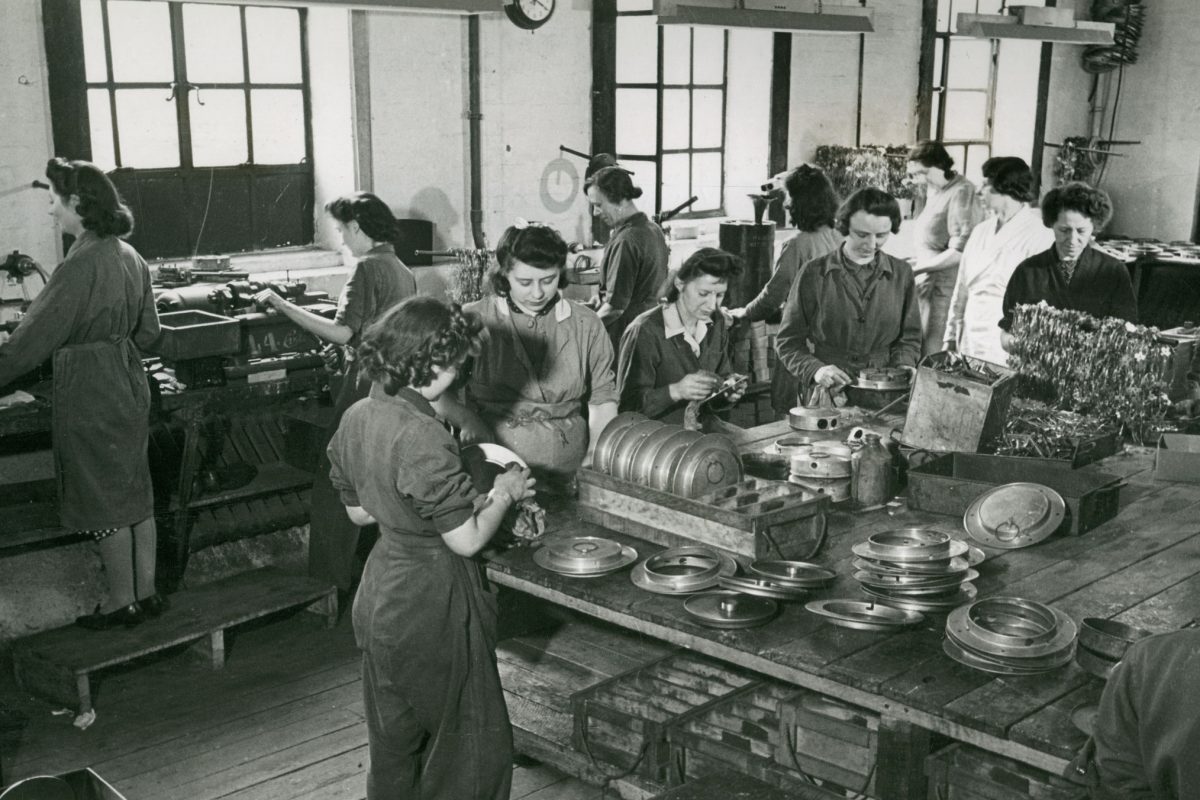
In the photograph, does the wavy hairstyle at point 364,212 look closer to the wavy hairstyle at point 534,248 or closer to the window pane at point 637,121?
the wavy hairstyle at point 534,248

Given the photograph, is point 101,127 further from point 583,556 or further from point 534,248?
point 583,556

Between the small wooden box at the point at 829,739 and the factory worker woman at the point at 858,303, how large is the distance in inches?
90.4

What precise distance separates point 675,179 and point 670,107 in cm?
55

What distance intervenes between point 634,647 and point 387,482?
1428mm

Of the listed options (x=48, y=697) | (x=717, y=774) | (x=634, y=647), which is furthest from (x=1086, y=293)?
(x=48, y=697)

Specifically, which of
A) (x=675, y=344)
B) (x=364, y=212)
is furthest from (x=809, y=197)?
(x=364, y=212)

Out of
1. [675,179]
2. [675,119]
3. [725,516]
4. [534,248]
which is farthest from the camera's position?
[675,179]

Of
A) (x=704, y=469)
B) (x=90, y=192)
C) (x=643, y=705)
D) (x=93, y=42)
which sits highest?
(x=93, y=42)

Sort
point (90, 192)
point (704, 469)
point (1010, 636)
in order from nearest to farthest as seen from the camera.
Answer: point (1010, 636)
point (704, 469)
point (90, 192)

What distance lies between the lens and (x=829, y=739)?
11.2 feet

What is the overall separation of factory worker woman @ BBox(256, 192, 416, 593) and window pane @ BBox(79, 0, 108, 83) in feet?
6.36

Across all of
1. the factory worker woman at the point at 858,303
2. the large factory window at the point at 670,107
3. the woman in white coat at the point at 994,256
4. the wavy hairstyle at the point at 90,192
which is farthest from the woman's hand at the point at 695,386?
the large factory window at the point at 670,107

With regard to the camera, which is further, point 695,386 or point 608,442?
point 695,386

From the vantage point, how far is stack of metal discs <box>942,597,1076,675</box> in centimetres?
299
